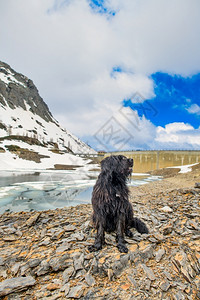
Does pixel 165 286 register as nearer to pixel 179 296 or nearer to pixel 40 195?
pixel 179 296

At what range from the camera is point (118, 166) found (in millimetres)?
3033

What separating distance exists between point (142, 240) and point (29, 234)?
9.77 feet

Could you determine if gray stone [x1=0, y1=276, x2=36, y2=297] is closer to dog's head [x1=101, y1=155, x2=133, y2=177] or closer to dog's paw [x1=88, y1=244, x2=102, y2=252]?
dog's paw [x1=88, y1=244, x2=102, y2=252]

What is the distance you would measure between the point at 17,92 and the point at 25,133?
59.8 m

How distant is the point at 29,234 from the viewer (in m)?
4.25

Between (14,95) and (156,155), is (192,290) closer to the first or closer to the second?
(156,155)

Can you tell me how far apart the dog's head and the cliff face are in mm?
153431

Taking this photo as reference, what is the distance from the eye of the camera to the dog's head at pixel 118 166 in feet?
9.91

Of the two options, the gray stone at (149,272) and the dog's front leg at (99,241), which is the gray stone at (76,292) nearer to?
the dog's front leg at (99,241)

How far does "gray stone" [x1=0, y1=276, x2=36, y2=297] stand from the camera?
222cm

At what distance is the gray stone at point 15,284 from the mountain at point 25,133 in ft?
167

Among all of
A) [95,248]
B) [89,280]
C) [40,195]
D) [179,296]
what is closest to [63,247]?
[95,248]

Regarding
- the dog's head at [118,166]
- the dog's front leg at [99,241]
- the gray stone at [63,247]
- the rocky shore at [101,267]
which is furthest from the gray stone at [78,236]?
the dog's head at [118,166]

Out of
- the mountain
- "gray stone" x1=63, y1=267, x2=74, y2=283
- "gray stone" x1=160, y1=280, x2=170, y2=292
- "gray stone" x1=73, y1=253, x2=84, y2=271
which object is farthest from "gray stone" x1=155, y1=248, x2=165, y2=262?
the mountain
